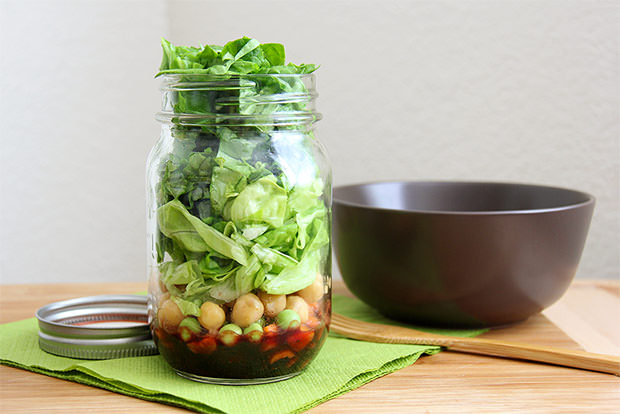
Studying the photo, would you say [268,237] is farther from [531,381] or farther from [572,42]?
[572,42]

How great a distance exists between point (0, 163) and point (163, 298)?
4.48 feet

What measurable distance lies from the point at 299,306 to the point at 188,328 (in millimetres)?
110

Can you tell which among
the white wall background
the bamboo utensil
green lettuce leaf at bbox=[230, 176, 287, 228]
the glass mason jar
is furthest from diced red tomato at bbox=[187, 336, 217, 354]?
the white wall background

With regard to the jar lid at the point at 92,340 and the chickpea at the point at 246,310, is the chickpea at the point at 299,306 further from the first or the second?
the jar lid at the point at 92,340

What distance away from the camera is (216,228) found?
656mm

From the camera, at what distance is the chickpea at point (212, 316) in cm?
66

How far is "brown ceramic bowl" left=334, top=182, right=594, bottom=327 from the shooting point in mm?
853

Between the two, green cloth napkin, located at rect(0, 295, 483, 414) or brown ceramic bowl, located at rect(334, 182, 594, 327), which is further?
brown ceramic bowl, located at rect(334, 182, 594, 327)

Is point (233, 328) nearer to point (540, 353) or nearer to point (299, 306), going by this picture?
point (299, 306)

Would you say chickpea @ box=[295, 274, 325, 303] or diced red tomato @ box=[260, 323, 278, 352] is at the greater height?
chickpea @ box=[295, 274, 325, 303]

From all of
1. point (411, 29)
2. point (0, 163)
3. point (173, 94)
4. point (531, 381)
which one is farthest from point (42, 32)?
point (531, 381)

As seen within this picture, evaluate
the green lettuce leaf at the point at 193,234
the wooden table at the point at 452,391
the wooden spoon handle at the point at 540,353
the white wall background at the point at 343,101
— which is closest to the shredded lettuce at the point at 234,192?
the green lettuce leaf at the point at 193,234

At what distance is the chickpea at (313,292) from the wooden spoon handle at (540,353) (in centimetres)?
20

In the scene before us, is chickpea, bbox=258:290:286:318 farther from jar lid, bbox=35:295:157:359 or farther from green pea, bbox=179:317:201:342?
jar lid, bbox=35:295:157:359
